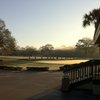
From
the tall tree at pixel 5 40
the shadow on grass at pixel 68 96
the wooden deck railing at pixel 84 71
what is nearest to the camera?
the shadow on grass at pixel 68 96

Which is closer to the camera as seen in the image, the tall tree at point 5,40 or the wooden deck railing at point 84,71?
the wooden deck railing at point 84,71

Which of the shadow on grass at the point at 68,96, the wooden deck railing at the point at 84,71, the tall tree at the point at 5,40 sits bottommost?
the shadow on grass at the point at 68,96

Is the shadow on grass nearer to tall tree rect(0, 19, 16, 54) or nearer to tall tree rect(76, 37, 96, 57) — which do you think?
tall tree rect(0, 19, 16, 54)

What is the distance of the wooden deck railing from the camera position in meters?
16.6

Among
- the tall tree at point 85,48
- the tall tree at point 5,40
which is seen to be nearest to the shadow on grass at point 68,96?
the tall tree at point 5,40

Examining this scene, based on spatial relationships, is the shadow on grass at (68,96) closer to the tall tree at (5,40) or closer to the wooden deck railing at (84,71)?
the wooden deck railing at (84,71)

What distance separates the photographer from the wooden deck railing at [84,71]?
16.6m

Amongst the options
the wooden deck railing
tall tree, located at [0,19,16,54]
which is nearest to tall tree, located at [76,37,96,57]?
tall tree, located at [0,19,16,54]

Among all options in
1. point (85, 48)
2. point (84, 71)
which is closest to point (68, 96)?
point (84, 71)

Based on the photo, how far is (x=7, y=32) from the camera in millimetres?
73812

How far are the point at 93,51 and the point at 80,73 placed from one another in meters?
126

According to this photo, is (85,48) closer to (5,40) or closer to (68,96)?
(5,40)

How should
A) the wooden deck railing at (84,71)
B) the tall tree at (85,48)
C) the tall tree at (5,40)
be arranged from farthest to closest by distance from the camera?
the tall tree at (85,48) → the tall tree at (5,40) → the wooden deck railing at (84,71)

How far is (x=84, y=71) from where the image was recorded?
1786cm
